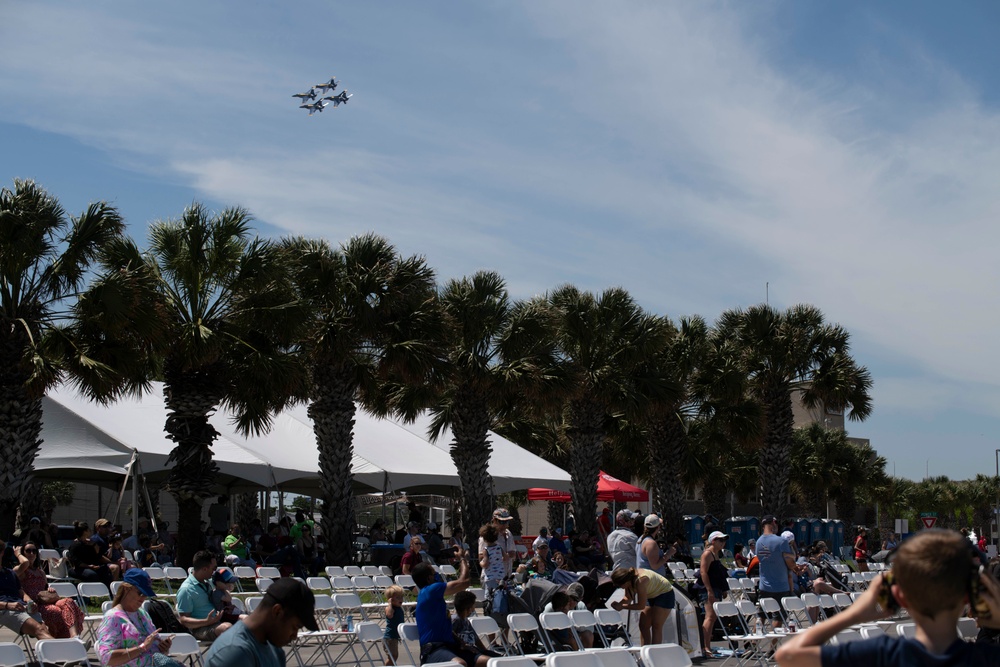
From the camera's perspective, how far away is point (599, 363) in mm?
27344

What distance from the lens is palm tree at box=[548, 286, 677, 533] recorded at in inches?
1065

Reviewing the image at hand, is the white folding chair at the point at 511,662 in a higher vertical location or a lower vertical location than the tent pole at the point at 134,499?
lower

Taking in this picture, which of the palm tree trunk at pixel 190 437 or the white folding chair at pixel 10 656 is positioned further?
the palm tree trunk at pixel 190 437

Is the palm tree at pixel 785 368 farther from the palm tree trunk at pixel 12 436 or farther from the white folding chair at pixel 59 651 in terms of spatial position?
the white folding chair at pixel 59 651

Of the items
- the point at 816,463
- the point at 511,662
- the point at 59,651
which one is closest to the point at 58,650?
the point at 59,651

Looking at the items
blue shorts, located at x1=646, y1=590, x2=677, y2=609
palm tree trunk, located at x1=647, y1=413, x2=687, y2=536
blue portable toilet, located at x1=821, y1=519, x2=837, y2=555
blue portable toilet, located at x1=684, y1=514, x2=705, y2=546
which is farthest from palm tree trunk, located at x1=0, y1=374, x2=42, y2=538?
blue portable toilet, located at x1=821, y1=519, x2=837, y2=555

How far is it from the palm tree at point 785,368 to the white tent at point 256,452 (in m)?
7.56

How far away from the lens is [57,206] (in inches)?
696

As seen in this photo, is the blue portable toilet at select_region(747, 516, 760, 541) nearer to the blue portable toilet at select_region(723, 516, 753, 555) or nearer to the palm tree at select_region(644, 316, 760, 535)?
the blue portable toilet at select_region(723, 516, 753, 555)

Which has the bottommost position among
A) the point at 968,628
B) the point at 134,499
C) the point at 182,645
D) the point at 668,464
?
the point at 968,628

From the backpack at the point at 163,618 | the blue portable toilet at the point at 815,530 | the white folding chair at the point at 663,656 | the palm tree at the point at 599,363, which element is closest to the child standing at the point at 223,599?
the backpack at the point at 163,618

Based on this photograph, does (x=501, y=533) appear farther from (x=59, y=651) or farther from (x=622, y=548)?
(x=59, y=651)

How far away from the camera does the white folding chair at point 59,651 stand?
7719 mm

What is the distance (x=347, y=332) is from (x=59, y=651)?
13746 mm
